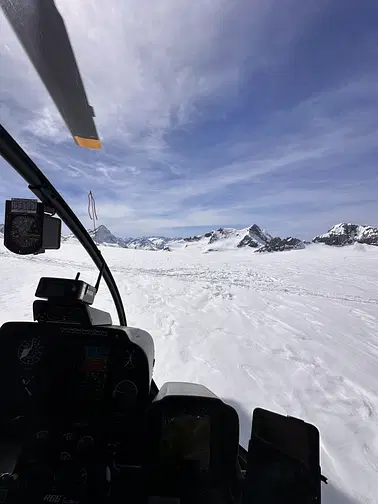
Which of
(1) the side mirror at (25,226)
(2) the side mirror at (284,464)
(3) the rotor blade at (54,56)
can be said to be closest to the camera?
(2) the side mirror at (284,464)

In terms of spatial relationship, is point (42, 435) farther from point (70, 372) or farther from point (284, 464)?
point (284, 464)

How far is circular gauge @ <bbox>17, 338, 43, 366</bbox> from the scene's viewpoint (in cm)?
222

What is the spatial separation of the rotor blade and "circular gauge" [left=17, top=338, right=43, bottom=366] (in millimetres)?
1896

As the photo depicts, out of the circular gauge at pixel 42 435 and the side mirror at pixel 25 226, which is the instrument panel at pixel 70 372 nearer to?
the circular gauge at pixel 42 435

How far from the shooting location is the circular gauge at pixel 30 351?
222 centimetres

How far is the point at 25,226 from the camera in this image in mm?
2029

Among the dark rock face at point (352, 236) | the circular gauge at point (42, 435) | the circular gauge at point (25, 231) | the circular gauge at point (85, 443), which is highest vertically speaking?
the dark rock face at point (352, 236)

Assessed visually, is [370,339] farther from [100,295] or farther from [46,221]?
[100,295]

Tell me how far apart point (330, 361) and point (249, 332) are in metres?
1.83

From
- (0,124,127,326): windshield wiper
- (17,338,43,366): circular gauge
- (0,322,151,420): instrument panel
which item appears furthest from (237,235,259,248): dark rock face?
(17,338,43,366): circular gauge

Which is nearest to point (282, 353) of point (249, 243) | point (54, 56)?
point (54, 56)

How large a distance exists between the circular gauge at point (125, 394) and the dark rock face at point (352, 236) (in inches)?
3352

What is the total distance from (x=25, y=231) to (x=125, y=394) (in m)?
1.39

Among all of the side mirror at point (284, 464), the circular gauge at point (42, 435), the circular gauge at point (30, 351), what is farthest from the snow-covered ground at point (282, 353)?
the circular gauge at point (30, 351)
